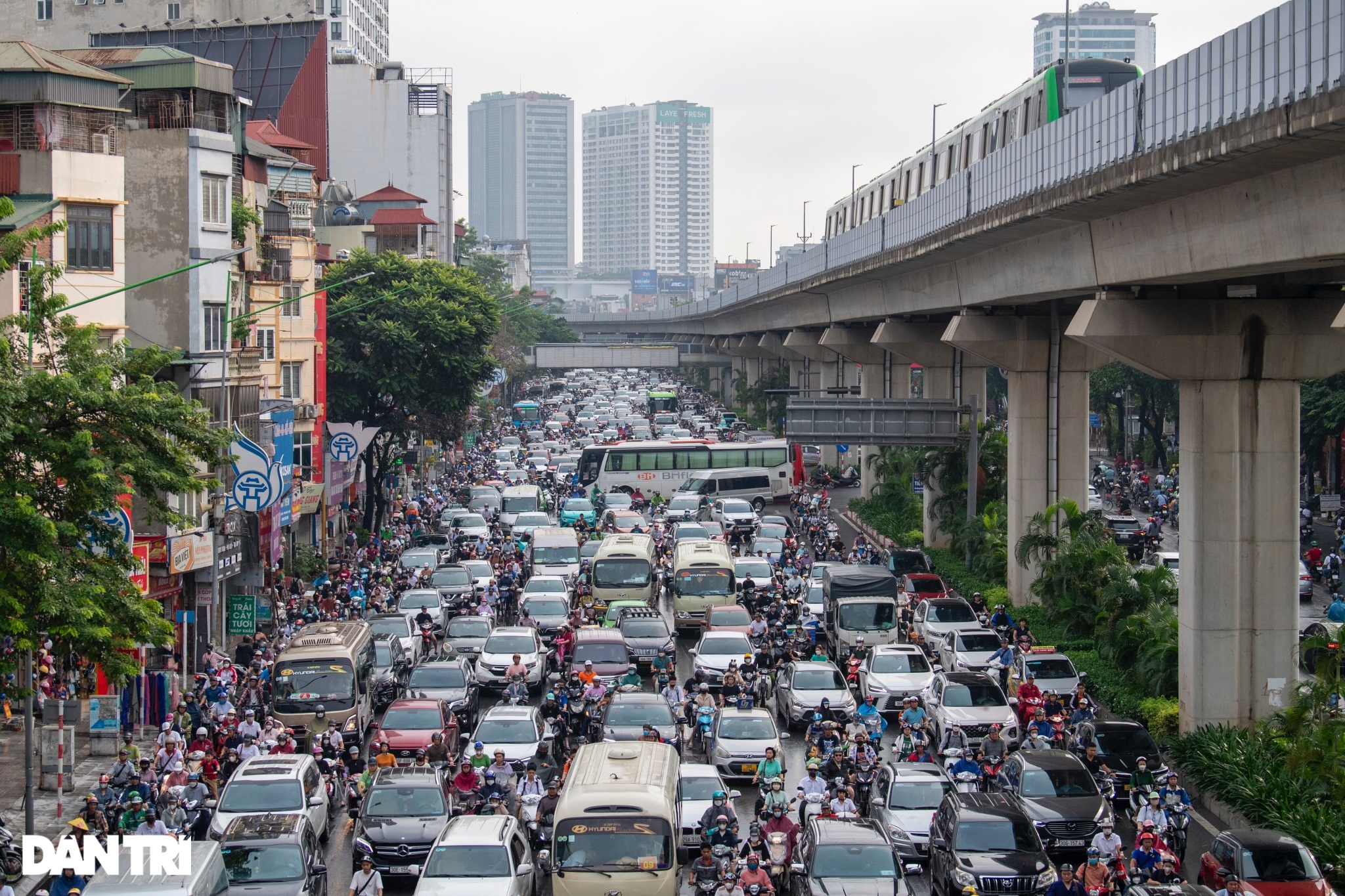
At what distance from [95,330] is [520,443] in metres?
69.1

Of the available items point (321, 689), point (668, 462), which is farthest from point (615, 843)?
point (668, 462)

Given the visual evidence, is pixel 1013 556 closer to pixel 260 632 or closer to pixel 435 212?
pixel 260 632

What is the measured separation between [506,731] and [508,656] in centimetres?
687

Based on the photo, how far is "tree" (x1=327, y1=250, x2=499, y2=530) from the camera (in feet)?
171

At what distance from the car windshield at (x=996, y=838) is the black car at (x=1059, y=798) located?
55 centimetres

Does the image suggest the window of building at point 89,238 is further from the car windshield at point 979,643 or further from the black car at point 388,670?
the car windshield at point 979,643

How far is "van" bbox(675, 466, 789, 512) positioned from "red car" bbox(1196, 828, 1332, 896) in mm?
44903

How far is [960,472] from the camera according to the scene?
46.9m

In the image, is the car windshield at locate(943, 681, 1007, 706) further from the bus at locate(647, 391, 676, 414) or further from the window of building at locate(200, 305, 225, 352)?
the bus at locate(647, 391, 676, 414)

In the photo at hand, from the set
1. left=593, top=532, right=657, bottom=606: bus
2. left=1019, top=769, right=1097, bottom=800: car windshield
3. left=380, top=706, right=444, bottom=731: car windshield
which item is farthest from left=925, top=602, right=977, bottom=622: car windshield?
left=1019, top=769, right=1097, bottom=800: car windshield

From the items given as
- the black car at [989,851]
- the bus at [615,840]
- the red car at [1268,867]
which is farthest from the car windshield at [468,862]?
the red car at [1268,867]

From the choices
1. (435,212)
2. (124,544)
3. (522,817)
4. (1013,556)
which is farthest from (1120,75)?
(435,212)

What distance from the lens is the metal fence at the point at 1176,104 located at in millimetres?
16422

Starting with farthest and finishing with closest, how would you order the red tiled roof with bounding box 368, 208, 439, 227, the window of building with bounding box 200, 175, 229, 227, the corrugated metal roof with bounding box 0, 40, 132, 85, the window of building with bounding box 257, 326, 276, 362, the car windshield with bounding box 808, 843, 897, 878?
the red tiled roof with bounding box 368, 208, 439, 227 < the window of building with bounding box 257, 326, 276, 362 < the window of building with bounding box 200, 175, 229, 227 < the corrugated metal roof with bounding box 0, 40, 132, 85 < the car windshield with bounding box 808, 843, 897, 878
